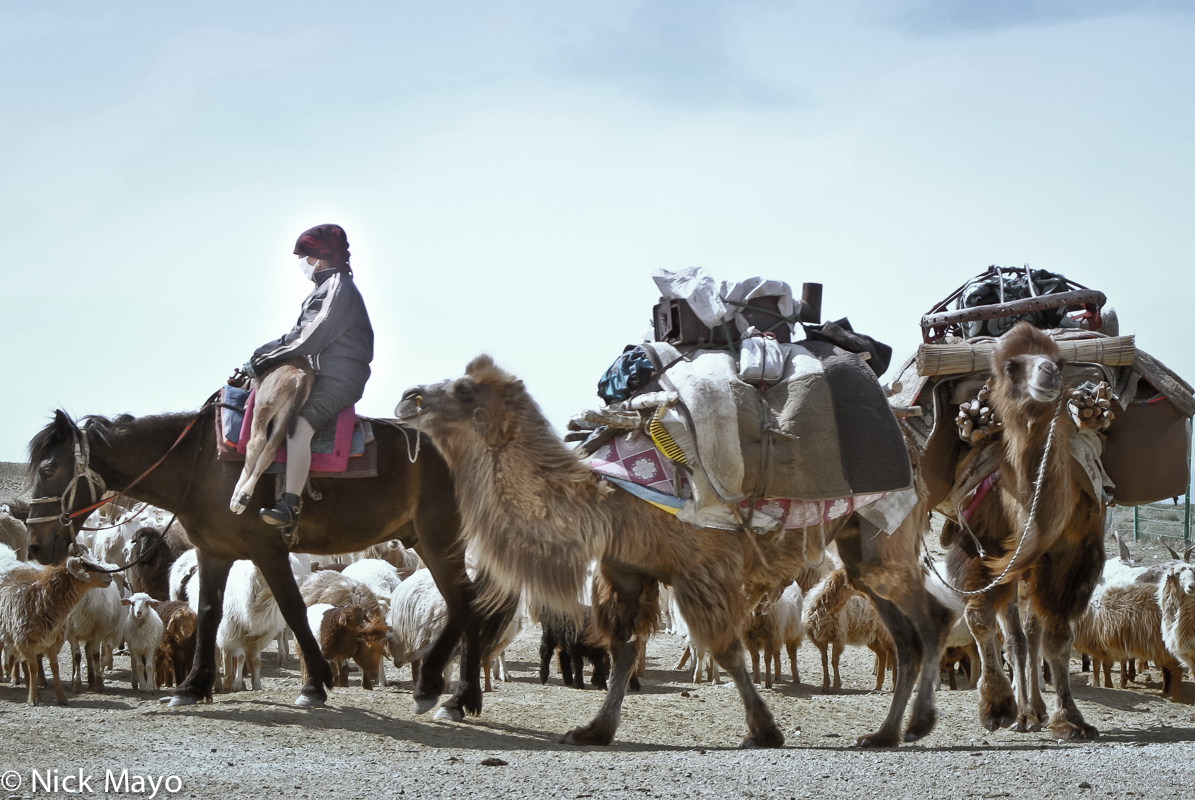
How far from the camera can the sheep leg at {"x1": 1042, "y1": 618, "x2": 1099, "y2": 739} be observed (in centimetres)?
789

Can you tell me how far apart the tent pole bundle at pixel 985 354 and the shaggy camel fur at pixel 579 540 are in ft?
6.21

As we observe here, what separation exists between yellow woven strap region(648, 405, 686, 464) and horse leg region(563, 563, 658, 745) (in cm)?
86

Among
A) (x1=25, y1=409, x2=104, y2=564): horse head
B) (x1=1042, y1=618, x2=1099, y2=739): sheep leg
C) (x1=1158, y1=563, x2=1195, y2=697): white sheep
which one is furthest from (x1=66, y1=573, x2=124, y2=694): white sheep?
(x1=1158, y1=563, x2=1195, y2=697): white sheep

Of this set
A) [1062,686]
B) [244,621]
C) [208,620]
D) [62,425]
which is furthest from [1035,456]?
[244,621]

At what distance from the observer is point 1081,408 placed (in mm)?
8055

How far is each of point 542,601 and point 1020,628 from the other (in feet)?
13.7

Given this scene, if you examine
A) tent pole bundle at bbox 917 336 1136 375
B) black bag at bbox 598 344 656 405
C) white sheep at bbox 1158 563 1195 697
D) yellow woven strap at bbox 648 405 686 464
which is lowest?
white sheep at bbox 1158 563 1195 697

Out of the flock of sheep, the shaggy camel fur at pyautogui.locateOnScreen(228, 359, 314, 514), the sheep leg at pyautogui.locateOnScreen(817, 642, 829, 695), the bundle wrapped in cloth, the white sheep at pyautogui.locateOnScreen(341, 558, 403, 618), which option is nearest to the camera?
the bundle wrapped in cloth

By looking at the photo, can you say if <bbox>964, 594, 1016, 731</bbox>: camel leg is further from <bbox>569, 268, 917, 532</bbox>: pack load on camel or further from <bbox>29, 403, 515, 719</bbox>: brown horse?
<bbox>29, 403, 515, 719</bbox>: brown horse

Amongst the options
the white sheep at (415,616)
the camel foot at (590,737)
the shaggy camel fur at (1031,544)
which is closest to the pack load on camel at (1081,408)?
the shaggy camel fur at (1031,544)

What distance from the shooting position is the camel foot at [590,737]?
7.15m

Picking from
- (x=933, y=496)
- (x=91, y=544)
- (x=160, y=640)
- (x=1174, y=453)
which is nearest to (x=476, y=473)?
(x=933, y=496)

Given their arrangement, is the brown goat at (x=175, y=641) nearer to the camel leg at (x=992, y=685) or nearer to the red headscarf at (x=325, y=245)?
the red headscarf at (x=325, y=245)

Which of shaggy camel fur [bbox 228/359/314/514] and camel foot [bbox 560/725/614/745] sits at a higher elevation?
shaggy camel fur [bbox 228/359/314/514]
